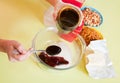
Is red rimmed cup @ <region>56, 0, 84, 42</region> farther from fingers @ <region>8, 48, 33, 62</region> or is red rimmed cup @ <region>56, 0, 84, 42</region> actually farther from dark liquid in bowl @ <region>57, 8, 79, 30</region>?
fingers @ <region>8, 48, 33, 62</region>

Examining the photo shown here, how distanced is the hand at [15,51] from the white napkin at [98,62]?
26 centimetres

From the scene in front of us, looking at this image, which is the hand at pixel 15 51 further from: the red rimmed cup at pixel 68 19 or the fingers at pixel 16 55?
the red rimmed cup at pixel 68 19

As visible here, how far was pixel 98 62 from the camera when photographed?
1014 mm

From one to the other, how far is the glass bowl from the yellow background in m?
0.03

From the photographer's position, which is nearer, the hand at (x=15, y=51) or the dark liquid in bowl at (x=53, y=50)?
the hand at (x=15, y=51)

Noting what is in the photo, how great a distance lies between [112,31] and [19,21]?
0.42 m

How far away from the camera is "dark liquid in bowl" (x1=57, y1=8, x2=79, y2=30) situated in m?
0.92

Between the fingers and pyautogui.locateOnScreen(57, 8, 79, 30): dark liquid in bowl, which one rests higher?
pyautogui.locateOnScreen(57, 8, 79, 30): dark liquid in bowl

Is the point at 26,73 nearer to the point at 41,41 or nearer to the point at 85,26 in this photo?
the point at 41,41

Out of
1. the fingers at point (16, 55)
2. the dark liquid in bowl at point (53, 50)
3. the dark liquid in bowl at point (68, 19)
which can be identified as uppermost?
the dark liquid in bowl at point (68, 19)

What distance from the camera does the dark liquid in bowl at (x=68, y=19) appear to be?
0.92 metres

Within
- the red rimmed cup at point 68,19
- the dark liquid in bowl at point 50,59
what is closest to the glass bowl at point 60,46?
the dark liquid in bowl at point 50,59

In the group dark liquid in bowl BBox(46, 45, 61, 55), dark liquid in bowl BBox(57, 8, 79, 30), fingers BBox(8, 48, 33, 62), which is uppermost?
dark liquid in bowl BBox(57, 8, 79, 30)

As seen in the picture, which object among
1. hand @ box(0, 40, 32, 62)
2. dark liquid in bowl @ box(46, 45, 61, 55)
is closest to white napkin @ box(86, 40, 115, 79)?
dark liquid in bowl @ box(46, 45, 61, 55)
